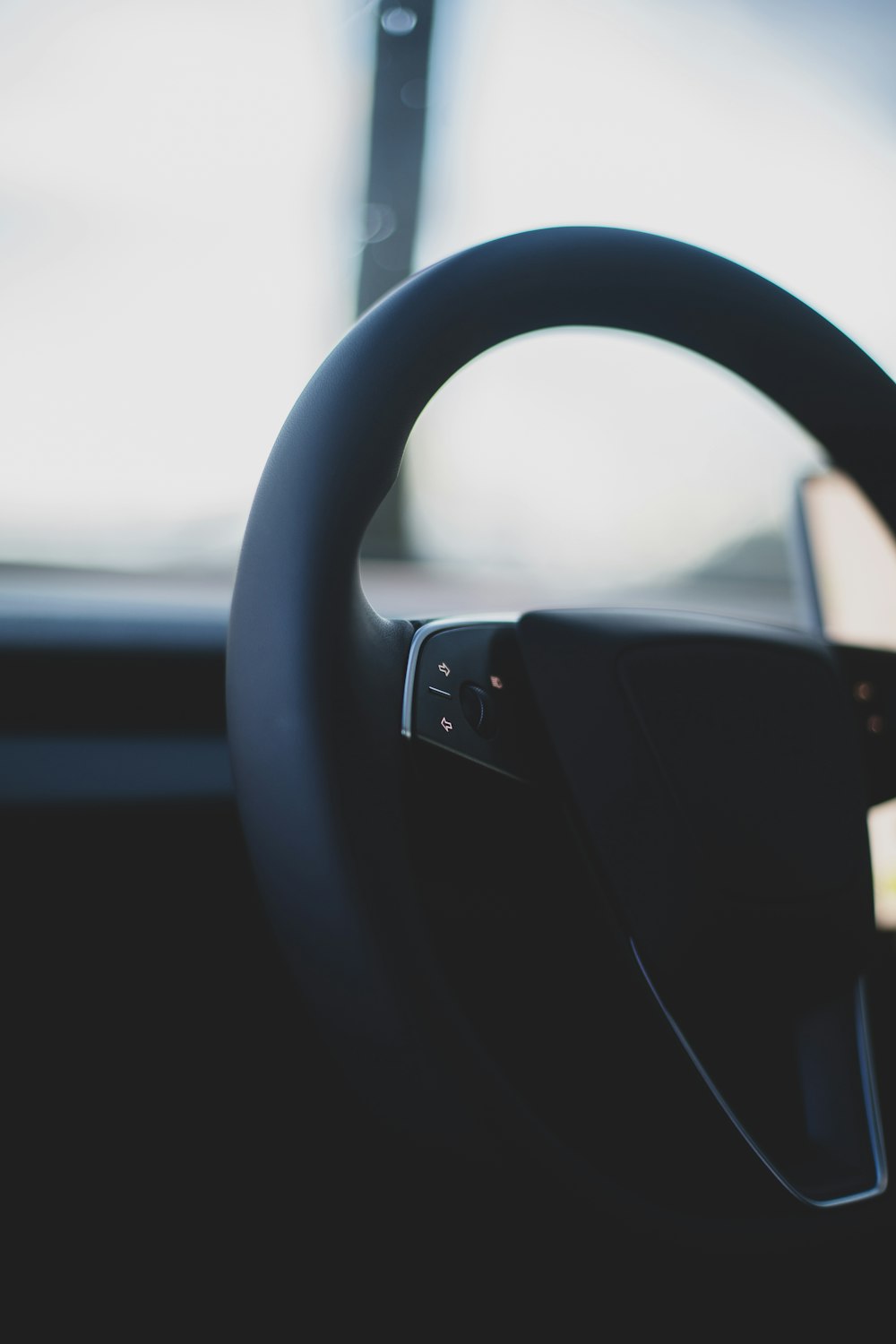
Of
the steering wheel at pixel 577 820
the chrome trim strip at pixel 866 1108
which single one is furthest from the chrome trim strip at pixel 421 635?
the chrome trim strip at pixel 866 1108

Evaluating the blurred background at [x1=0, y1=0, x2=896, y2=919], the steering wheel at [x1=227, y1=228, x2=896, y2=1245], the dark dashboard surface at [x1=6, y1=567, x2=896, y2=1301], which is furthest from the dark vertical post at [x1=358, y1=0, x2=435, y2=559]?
the steering wheel at [x1=227, y1=228, x2=896, y2=1245]

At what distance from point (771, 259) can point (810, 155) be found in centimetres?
27

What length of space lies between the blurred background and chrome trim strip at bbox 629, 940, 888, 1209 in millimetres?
549

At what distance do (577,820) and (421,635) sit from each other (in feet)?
0.38

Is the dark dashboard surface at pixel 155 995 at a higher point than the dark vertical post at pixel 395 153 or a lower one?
lower

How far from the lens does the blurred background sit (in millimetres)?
1326

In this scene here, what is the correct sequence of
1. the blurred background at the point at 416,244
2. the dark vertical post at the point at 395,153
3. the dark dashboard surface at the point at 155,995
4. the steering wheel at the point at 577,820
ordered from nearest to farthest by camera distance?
the steering wheel at the point at 577,820 < the dark dashboard surface at the point at 155,995 < the blurred background at the point at 416,244 < the dark vertical post at the point at 395,153

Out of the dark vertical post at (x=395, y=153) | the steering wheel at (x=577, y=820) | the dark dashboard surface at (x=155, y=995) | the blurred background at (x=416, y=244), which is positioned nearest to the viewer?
the steering wheel at (x=577, y=820)

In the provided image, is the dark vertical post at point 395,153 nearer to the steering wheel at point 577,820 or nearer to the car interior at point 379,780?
the car interior at point 379,780

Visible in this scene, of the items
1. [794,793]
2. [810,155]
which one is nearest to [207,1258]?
[794,793]

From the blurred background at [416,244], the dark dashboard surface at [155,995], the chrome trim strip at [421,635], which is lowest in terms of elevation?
the dark dashboard surface at [155,995]

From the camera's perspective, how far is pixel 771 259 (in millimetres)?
2066

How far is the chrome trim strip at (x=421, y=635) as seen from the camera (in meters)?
0.43

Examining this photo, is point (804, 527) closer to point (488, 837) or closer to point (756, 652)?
point (756, 652)
